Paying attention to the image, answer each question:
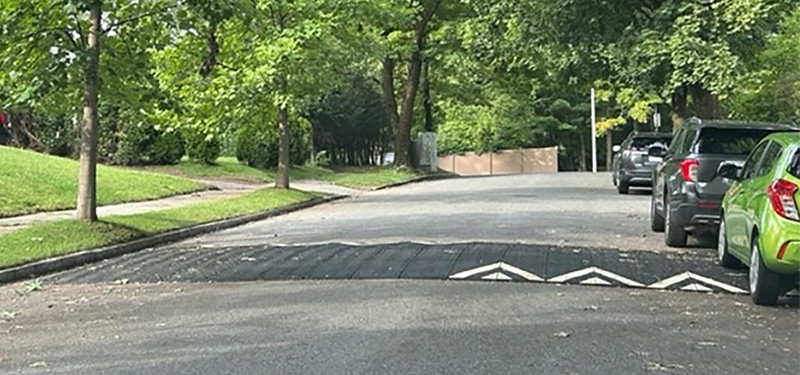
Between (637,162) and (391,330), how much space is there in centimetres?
1880

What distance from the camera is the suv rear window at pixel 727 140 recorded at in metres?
12.8

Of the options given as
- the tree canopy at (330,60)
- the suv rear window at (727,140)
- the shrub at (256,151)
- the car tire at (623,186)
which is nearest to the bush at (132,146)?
the tree canopy at (330,60)

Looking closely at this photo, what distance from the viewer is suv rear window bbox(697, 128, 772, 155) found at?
12.8m

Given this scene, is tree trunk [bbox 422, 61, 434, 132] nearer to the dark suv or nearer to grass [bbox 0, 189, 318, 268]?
grass [bbox 0, 189, 318, 268]

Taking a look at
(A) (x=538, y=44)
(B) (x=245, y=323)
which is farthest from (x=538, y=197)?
(B) (x=245, y=323)

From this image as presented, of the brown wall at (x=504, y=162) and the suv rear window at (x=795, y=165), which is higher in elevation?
the suv rear window at (x=795, y=165)

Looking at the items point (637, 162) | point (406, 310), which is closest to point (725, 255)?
point (406, 310)

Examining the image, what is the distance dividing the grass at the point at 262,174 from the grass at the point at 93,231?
11845 millimetres

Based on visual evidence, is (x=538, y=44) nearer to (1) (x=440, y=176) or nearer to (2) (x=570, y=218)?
(2) (x=570, y=218)

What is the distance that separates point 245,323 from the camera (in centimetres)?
796

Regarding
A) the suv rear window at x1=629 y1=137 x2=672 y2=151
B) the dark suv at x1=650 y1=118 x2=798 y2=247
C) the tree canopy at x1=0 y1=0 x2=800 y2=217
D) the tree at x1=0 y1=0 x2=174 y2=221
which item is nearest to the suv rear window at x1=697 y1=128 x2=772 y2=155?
the dark suv at x1=650 y1=118 x2=798 y2=247

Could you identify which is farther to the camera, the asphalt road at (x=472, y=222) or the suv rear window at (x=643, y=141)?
the suv rear window at (x=643, y=141)

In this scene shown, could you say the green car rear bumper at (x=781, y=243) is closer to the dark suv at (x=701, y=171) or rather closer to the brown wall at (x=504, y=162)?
the dark suv at (x=701, y=171)

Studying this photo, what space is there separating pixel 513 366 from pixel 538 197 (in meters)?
17.7
